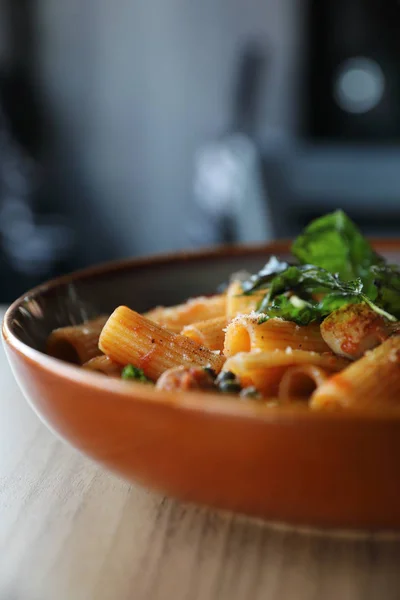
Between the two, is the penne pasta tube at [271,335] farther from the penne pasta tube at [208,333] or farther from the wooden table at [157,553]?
the wooden table at [157,553]

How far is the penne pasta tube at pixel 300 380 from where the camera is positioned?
1037 mm

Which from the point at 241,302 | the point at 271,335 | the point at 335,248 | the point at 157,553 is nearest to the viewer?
the point at 157,553

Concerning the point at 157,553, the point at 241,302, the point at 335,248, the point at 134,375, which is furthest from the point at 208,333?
the point at 157,553

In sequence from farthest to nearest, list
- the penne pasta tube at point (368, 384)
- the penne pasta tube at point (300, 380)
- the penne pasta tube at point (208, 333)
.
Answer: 1. the penne pasta tube at point (208, 333)
2. the penne pasta tube at point (300, 380)
3. the penne pasta tube at point (368, 384)

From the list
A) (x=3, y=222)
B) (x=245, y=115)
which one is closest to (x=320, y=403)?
(x=3, y=222)

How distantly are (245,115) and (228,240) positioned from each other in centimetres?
206

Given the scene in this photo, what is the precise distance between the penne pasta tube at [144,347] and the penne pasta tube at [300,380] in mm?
165

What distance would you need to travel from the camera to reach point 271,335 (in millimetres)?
1169

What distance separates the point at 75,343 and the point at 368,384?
580 mm

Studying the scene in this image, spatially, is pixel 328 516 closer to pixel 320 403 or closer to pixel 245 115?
pixel 320 403

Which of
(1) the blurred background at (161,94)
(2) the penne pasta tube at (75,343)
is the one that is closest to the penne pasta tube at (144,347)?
(2) the penne pasta tube at (75,343)

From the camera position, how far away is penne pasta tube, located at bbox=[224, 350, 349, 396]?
1039mm

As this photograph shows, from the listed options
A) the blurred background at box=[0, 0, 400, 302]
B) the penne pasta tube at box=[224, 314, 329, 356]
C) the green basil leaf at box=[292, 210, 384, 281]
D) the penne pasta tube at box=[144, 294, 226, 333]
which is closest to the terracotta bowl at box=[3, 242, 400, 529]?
the penne pasta tube at box=[224, 314, 329, 356]

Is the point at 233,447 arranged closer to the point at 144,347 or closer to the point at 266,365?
the point at 266,365
